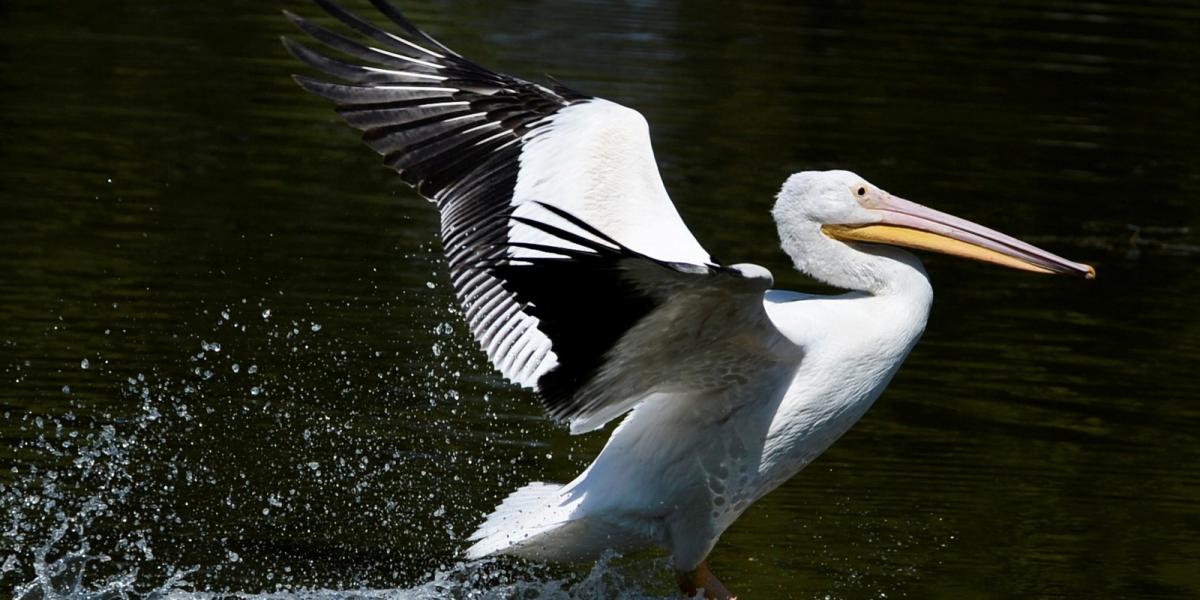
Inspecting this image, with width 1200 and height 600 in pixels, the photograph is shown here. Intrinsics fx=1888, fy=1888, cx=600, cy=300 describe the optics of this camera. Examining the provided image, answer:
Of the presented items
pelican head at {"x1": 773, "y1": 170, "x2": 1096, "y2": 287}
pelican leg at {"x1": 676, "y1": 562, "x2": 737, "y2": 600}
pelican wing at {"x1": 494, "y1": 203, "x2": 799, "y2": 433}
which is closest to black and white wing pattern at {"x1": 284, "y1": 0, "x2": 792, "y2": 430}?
pelican wing at {"x1": 494, "y1": 203, "x2": 799, "y2": 433}

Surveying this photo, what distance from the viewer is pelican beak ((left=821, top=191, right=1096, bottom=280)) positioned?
17.5 feet

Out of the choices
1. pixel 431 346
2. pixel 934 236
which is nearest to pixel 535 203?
pixel 934 236

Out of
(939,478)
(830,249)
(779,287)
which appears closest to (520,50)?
(779,287)

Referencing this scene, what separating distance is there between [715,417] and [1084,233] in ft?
20.2

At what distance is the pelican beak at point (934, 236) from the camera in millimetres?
5336

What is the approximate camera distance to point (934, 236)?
5.39 metres

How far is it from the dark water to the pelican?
335 mm

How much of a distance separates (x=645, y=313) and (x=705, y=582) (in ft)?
4.34

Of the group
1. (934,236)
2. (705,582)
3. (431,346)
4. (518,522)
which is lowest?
(431,346)

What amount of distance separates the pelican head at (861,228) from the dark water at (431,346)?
1064 millimetres

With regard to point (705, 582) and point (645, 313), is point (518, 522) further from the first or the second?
point (645, 313)

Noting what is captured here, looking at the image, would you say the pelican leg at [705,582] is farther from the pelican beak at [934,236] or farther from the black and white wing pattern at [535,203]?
the pelican beak at [934,236]

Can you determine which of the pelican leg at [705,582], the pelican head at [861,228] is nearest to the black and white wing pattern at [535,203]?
the pelican head at [861,228]

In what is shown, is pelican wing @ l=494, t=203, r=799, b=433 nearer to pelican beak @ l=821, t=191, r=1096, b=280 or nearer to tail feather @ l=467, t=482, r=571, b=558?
tail feather @ l=467, t=482, r=571, b=558
